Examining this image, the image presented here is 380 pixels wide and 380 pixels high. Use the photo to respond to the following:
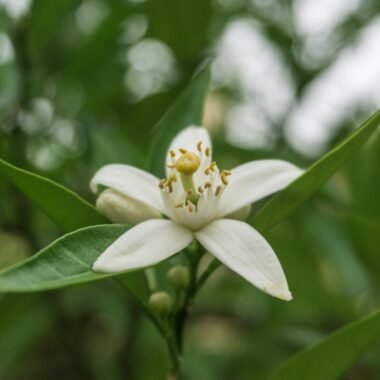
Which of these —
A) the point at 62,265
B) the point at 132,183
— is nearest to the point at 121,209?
the point at 132,183

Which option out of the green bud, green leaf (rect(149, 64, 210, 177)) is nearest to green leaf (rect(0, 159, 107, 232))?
the green bud

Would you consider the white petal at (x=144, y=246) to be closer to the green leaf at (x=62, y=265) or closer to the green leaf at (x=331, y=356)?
the green leaf at (x=62, y=265)

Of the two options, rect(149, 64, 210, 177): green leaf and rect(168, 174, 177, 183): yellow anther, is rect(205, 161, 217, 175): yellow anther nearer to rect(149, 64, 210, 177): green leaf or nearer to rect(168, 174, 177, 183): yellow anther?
rect(168, 174, 177, 183): yellow anther

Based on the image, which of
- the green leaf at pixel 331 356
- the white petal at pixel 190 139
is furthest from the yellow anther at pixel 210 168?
the green leaf at pixel 331 356

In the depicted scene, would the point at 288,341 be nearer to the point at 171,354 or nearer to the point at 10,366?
the point at 171,354

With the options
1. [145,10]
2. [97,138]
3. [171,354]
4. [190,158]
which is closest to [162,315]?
[171,354]

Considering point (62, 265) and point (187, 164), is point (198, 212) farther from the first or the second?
point (62, 265)
